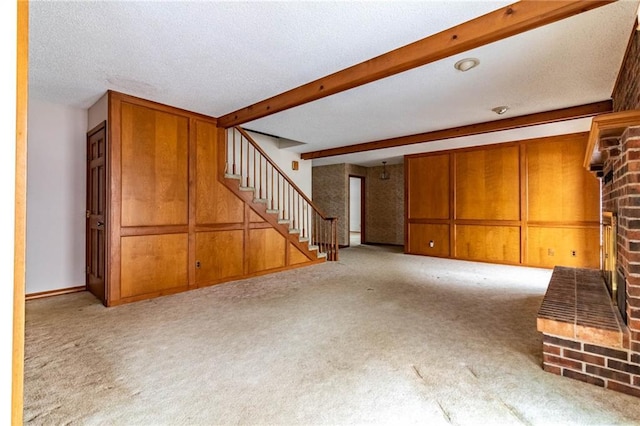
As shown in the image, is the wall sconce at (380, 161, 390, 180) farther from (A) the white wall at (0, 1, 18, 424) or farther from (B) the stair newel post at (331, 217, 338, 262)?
(A) the white wall at (0, 1, 18, 424)

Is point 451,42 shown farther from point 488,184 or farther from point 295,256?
point 488,184

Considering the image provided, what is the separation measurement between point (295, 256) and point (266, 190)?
1321 mm

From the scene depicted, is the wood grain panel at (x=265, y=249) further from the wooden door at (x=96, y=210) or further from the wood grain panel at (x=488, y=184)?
the wood grain panel at (x=488, y=184)

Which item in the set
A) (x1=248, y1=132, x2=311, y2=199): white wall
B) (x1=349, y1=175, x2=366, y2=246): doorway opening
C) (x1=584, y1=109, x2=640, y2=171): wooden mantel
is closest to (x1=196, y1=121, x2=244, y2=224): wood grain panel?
(x1=248, y1=132, x2=311, y2=199): white wall

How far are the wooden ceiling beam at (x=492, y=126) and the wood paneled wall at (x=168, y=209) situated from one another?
2.84m

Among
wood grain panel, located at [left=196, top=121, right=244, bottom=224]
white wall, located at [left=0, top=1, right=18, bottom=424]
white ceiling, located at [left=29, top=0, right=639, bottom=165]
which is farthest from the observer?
wood grain panel, located at [left=196, top=121, right=244, bottom=224]

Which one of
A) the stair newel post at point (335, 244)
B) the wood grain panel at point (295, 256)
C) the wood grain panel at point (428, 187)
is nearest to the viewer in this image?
the wood grain panel at point (295, 256)

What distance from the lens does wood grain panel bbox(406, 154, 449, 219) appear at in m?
6.67

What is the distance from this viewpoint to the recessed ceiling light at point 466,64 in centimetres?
280

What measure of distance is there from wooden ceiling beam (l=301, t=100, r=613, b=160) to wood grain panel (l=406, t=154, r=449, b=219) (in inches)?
51.6

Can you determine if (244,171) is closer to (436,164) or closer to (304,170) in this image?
(304,170)

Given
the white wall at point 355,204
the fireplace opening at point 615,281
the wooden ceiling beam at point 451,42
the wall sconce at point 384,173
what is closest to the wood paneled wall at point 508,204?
the wall sconce at point 384,173

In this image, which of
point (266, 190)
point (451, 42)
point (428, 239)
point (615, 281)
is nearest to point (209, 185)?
point (266, 190)

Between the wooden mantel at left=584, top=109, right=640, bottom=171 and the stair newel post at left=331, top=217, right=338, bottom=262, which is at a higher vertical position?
the wooden mantel at left=584, top=109, right=640, bottom=171
